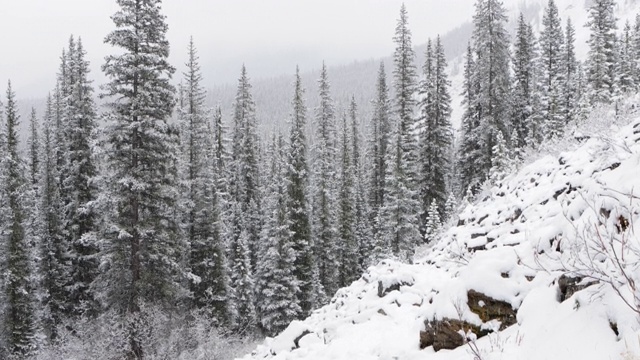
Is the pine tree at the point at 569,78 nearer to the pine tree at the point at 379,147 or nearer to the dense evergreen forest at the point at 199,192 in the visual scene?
the dense evergreen forest at the point at 199,192

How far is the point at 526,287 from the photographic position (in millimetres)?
5219

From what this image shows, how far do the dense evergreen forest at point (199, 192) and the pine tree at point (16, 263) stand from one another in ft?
0.36

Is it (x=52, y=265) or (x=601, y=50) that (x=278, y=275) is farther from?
(x=601, y=50)

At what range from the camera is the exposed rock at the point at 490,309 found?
5.20 meters

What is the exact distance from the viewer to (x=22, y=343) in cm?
2556

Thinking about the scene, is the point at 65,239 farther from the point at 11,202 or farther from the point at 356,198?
the point at 356,198

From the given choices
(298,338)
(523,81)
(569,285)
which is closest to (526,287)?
(569,285)

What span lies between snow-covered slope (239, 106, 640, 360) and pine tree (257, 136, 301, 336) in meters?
18.8

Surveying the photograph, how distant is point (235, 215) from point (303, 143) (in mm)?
10104

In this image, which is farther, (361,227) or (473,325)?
(361,227)

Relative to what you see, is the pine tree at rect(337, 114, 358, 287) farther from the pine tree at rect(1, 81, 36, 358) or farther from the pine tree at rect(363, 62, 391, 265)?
the pine tree at rect(1, 81, 36, 358)

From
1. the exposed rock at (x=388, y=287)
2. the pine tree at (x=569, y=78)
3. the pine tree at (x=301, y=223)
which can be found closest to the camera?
the exposed rock at (x=388, y=287)

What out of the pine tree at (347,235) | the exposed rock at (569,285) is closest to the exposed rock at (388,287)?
the exposed rock at (569,285)

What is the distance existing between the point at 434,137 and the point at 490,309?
3009 cm
